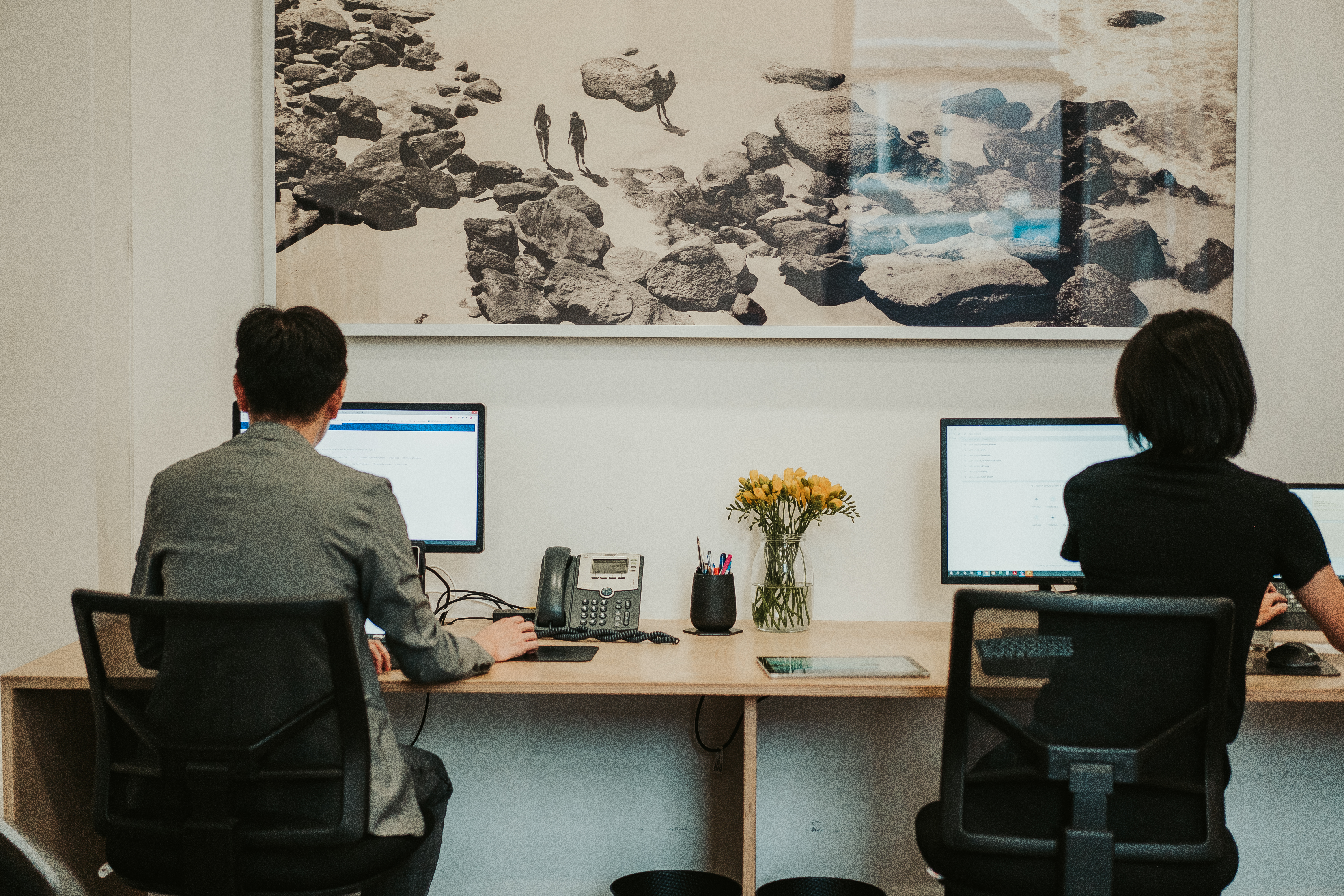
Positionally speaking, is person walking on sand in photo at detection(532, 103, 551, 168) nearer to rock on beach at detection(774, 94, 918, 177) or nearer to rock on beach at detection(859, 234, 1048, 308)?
rock on beach at detection(774, 94, 918, 177)

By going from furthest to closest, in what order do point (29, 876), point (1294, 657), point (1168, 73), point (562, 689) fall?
1. point (1168, 73)
2. point (1294, 657)
3. point (562, 689)
4. point (29, 876)

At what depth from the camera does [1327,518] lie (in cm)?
198

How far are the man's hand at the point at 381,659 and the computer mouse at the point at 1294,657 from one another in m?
1.68

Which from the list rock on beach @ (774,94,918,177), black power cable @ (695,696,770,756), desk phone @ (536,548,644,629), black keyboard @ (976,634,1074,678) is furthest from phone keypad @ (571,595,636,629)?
rock on beach @ (774,94,918,177)

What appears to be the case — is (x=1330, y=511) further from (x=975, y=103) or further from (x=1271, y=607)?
(x=975, y=103)

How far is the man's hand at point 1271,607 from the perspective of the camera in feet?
5.81

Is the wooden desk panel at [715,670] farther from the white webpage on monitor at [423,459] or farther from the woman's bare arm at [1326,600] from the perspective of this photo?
the woman's bare arm at [1326,600]

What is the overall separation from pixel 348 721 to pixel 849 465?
1.38 m

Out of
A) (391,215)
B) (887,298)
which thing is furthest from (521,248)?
(887,298)

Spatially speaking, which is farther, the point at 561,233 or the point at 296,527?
the point at 561,233

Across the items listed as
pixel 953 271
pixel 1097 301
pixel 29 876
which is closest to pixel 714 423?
pixel 953 271

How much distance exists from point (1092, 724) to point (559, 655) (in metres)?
0.99

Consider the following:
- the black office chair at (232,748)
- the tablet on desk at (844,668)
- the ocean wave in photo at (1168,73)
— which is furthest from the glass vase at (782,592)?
the ocean wave in photo at (1168,73)

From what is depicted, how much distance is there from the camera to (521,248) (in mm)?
2260
